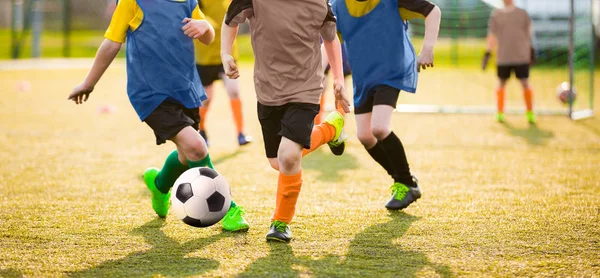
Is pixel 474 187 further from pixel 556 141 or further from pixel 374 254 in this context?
pixel 556 141

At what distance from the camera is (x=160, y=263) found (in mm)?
3568

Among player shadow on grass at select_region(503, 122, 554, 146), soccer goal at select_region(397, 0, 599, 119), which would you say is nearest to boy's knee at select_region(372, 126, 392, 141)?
player shadow on grass at select_region(503, 122, 554, 146)

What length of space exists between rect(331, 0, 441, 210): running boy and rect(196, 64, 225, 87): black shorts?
2801 millimetres

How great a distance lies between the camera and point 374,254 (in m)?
3.71

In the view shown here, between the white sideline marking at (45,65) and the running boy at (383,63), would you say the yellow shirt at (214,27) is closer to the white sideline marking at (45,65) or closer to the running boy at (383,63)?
the running boy at (383,63)

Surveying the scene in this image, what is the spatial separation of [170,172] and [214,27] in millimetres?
3045

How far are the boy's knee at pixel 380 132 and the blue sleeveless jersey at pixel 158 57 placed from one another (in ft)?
4.06

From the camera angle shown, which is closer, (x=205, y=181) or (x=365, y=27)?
(x=205, y=181)

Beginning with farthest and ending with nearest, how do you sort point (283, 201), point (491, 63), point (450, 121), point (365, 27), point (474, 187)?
point (491, 63)
point (450, 121)
point (474, 187)
point (365, 27)
point (283, 201)

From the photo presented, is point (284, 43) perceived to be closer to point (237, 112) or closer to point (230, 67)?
point (230, 67)

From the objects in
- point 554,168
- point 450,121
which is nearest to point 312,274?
point 554,168

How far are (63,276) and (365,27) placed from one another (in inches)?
97.0

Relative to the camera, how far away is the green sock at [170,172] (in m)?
4.46

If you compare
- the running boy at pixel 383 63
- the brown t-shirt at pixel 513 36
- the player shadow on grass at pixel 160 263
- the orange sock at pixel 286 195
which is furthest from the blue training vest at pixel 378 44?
the brown t-shirt at pixel 513 36
